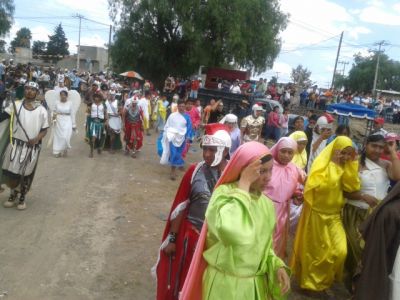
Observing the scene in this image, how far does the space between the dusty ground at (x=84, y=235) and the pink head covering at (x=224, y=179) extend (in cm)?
201

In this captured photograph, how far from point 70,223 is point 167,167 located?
527cm

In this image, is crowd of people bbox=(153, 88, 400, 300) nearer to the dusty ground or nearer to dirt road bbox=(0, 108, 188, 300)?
the dusty ground

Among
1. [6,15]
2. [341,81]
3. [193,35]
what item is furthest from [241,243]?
[341,81]

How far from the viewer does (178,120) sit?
10711mm

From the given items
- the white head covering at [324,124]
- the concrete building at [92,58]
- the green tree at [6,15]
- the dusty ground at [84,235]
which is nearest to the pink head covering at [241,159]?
the dusty ground at [84,235]

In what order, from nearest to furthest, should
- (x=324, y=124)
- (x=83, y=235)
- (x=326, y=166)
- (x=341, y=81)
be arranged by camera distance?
(x=326, y=166) < (x=83, y=235) < (x=324, y=124) < (x=341, y=81)

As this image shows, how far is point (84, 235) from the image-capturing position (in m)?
6.16

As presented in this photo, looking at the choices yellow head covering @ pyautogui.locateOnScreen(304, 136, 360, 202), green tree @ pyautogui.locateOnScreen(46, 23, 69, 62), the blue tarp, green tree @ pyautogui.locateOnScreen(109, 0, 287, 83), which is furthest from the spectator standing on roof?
green tree @ pyautogui.locateOnScreen(46, 23, 69, 62)

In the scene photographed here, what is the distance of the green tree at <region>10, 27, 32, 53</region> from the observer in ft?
299

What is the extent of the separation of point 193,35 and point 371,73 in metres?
47.5

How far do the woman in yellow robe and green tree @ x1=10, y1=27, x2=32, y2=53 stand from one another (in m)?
90.3

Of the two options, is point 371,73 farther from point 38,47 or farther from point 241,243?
point 241,243

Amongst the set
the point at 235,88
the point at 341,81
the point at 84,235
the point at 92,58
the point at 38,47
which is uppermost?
the point at 38,47

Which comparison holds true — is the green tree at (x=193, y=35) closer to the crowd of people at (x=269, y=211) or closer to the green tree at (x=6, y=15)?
the crowd of people at (x=269, y=211)
